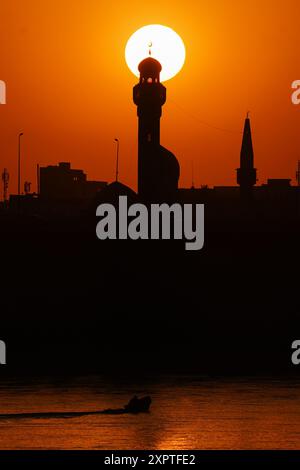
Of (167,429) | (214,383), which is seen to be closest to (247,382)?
(214,383)

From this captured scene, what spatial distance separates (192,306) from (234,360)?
14.1 metres

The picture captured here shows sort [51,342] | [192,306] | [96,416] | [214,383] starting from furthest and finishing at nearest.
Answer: [192,306] → [51,342] → [214,383] → [96,416]

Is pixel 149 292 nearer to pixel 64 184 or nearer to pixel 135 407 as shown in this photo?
pixel 135 407

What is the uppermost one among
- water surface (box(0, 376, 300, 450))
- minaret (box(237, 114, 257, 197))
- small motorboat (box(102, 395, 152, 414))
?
minaret (box(237, 114, 257, 197))

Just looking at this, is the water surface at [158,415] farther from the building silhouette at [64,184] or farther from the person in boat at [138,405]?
the building silhouette at [64,184]

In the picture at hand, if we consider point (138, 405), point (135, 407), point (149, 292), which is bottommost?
point (135, 407)

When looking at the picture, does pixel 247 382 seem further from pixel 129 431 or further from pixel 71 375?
pixel 129 431

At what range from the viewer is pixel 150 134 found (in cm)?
9500

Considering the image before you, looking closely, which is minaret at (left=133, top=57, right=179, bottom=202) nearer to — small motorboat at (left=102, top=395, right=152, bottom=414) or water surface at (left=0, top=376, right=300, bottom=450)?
water surface at (left=0, top=376, right=300, bottom=450)

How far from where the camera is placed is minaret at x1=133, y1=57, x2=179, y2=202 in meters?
95.1

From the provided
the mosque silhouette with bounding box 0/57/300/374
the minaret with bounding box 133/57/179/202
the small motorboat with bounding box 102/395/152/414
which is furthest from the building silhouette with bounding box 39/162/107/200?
the small motorboat with bounding box 102/395/152/414

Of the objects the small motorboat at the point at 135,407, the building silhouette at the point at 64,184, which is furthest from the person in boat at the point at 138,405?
the building silhouette at the point at 64,184

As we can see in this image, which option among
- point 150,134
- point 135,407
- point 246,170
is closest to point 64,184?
point 246,170

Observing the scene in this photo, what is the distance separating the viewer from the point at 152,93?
95.1 metres
